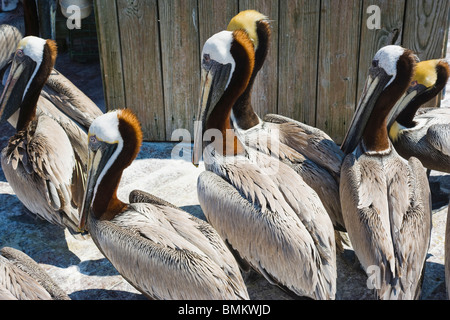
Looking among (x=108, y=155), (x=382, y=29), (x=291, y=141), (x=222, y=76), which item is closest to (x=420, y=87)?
A: (x=382, y=29)

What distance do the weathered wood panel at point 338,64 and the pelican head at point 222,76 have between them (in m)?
1.28

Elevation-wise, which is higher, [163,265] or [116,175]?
[116,175]

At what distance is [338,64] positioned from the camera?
5012 mm

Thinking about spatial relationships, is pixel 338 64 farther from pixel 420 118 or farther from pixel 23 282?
pixel 23 282

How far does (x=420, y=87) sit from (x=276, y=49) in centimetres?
129

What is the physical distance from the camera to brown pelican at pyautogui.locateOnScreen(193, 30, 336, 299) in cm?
327

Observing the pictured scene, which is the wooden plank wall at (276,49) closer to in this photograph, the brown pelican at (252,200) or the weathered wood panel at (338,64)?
the weathered wood panel at (338,64)

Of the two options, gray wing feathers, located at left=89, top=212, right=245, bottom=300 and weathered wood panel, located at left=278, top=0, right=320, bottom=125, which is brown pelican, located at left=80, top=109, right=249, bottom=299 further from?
weathered wood panel, located at left=278, top=0, right=320, bottom=125

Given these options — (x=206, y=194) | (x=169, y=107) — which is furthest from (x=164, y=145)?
(x=206, y=194)

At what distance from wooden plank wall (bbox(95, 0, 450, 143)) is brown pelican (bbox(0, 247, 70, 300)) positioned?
252 cm

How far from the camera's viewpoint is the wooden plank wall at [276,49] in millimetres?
4828

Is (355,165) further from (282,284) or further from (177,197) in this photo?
(177,197)

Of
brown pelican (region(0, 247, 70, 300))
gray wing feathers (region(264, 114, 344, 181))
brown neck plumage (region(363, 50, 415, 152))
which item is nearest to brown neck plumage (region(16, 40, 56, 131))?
brown pelican (region(0, 247, 70, 300))

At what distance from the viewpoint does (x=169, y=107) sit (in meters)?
5.38
